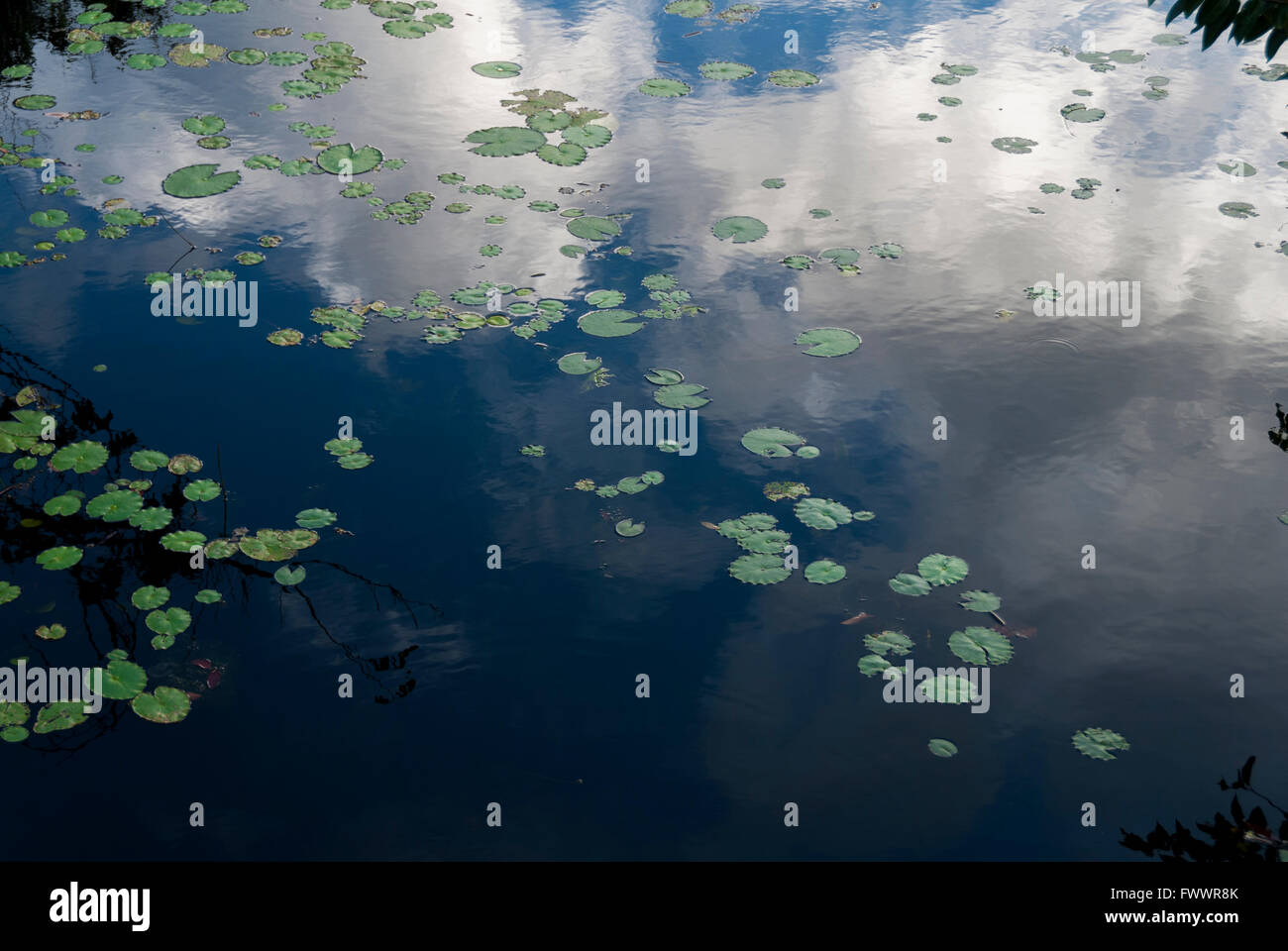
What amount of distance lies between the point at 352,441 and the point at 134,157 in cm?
357

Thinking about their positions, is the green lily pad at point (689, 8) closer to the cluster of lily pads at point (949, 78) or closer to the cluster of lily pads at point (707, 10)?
the cluster of lily pads at point (707, 10)

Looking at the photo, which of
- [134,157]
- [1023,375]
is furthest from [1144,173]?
[134,157]

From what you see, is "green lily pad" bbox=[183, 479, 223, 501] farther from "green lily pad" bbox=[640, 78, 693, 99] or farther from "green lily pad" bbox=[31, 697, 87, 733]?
"green lily pad" bbox=[640, 78, 693, 99]

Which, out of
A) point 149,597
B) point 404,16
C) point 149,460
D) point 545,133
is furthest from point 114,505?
point 404,16

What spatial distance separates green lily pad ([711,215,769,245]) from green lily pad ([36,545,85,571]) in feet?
13.7

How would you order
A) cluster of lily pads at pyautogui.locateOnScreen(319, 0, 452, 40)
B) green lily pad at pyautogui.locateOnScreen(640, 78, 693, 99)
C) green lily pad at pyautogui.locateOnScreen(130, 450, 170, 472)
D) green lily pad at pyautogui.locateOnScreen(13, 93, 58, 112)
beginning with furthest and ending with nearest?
cluster of lily pads at pyautogui.locateOnScreen(319, 0, 452, 40) → green lily pad at pyautogui.locateOnScreen(640, 78, 693, 99) → green lily pad at pyautogui.locateOnScreen(13, 93, 58, 112) → green lily pad at pyautogui.locateOnScreen(130, 450, 170, 472)

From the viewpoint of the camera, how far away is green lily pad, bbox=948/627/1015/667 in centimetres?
418

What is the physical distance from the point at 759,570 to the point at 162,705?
2.46 meters

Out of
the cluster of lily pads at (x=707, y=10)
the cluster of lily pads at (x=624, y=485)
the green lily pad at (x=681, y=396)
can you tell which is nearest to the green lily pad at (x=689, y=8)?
the cluster of lily pads at (x=707, y=10)

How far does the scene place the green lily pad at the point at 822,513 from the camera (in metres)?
4.73

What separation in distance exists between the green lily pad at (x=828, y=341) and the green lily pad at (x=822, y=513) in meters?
1.22

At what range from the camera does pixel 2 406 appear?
198 inches

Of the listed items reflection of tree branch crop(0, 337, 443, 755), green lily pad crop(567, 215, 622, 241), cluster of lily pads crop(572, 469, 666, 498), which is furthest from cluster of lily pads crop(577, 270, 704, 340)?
reflection of tree branch crop(0, 337, 443, 755)
